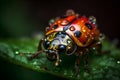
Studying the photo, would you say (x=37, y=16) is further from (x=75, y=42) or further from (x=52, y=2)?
(x=75, y=42)

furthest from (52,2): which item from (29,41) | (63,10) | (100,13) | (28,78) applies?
(28,78)

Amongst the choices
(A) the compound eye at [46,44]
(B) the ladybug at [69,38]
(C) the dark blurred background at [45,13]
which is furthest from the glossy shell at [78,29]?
(C) the dark blurred background at [45,13]

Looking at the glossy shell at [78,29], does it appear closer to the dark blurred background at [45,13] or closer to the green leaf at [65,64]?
the green leaf at [65,64]

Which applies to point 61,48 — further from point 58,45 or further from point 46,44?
point 46,44

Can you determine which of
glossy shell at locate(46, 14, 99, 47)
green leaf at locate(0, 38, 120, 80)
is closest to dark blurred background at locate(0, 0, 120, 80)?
green leaf at locate(0, 38, 120, 80)

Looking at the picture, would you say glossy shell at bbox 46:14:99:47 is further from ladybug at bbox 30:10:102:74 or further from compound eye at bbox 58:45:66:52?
compound eye at bbox 58:45:66:52

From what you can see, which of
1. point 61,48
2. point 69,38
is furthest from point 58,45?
point 69,38
